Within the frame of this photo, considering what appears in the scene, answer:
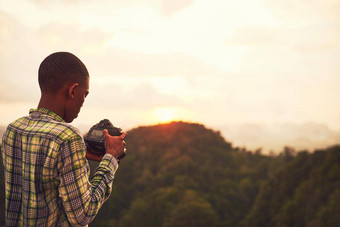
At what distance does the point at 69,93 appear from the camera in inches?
77.7

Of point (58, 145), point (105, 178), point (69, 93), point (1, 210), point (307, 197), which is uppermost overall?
point (69, 93)

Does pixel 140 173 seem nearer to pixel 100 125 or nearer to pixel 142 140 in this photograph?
pixel 142 140

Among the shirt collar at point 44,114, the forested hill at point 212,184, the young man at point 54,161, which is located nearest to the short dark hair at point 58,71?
the young man at point 54,161

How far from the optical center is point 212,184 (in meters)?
97.0

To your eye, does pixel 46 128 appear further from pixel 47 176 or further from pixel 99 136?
pixel 99 136

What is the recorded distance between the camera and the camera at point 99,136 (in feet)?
7.20

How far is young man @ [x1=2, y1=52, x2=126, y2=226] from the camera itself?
1.82 metres

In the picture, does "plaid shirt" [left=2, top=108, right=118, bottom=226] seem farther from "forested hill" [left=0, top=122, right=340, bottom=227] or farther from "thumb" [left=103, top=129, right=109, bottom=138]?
"forested hill" [left=0, top=122, right=340, bottom=227]

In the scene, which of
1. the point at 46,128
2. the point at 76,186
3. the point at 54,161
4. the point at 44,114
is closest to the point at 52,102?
the point at 44,114

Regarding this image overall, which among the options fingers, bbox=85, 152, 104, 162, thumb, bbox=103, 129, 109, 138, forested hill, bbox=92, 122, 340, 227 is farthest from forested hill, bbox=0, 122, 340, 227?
thumb, bbox=103, 129, 109, 138

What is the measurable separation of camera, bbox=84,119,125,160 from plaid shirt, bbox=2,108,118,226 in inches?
10.6

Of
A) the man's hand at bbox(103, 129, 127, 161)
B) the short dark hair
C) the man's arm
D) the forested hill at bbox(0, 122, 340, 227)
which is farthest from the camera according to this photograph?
the forested hill at bbox(0, 122, 340, 227)

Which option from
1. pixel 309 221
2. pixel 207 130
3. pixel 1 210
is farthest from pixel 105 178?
pixel 207 130

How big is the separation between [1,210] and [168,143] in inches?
4437
